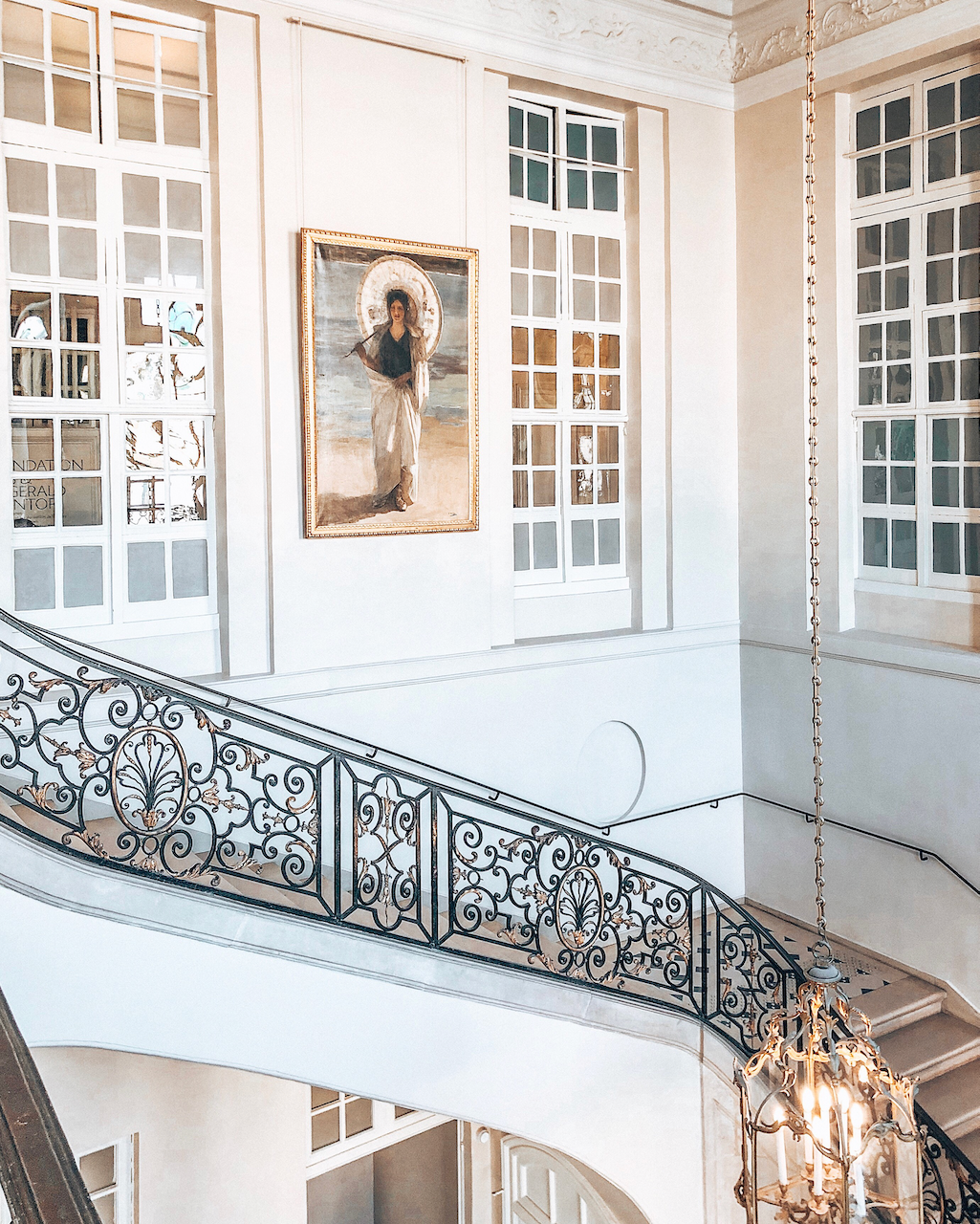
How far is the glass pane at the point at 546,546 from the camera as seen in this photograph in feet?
27.9

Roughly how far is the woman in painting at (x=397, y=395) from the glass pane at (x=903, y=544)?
3.64 metres

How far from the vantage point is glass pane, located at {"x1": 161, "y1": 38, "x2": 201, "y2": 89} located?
6.74 meters

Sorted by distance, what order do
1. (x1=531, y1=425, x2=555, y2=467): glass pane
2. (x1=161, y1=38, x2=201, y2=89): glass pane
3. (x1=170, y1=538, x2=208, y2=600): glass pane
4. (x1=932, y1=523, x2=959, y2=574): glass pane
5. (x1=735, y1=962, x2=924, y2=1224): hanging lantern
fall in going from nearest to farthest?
(x1=735, y1=962, x2=924, y2=1224): hanging lantern → (x1=161, y1=38, x2=201, y2=89): glass pane → (x1=170, y1=538, x2=208, y2=600): glass pane → (x1=932, y1=523, x2=959, y2=574): glass pane → (x1=531, y1=425, x2=555, y2=467): glass pane

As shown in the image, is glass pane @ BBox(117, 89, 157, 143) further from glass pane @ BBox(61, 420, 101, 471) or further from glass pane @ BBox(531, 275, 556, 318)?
glass pane @ BBox(531, 275, 556, 318)

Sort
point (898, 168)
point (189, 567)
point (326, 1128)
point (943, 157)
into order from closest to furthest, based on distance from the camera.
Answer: point (189, 567) < point (943, 157) < point (898, 168) < point (326, 1128)

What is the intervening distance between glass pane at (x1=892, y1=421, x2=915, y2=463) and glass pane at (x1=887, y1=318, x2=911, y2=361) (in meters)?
0.49

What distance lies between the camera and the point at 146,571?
270 inches

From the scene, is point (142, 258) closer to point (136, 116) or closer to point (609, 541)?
point (136, 116)

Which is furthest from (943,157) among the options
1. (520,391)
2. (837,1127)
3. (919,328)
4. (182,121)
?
(837,1127)

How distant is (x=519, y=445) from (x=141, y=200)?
3.16 metres

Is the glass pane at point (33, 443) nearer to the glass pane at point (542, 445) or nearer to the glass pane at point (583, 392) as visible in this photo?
the glass pane at point (542, 445)

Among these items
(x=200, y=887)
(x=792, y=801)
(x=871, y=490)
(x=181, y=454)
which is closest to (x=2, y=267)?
(x=181, y=454)

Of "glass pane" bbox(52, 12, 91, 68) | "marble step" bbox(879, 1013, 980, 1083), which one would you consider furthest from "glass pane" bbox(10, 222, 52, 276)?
"marble step" bbox(879, 1013, 980, 1083)

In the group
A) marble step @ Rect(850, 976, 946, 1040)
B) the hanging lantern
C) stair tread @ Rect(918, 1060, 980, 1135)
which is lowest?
stair tread @ Rect(918, 1060, 980, 1135)
